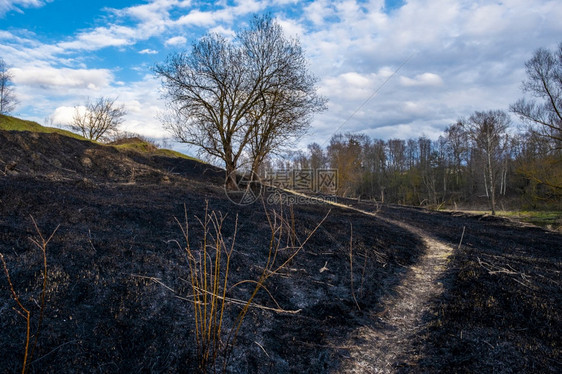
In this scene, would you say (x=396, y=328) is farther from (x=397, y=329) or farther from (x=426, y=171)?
(x=426, y=171)

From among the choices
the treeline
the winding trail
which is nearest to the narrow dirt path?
the winding trail

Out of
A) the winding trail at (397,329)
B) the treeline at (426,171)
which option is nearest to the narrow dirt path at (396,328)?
the winding trail at (397,329)

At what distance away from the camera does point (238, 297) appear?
4242 millimetres

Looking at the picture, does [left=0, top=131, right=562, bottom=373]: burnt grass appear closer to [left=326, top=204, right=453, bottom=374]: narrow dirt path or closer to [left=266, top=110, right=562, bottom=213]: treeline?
[left=326, top=204, right=453, bottom=374]: narrow dirt path

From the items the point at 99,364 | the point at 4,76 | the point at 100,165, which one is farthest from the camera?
the point at 4,76

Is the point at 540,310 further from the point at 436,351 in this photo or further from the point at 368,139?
the point at 368,139

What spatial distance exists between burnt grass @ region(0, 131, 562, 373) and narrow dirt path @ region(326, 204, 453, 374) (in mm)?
99

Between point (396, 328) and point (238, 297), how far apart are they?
2.30m

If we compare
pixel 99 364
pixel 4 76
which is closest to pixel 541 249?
pixel 99 364

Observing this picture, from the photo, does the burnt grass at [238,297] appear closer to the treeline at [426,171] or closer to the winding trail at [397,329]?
the winding trail at [397,329]

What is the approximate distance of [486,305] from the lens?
168 inches

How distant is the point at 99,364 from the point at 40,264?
1945 millimetres

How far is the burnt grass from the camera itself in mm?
2826

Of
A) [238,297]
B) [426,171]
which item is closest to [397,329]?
[238,297]
